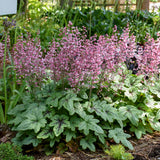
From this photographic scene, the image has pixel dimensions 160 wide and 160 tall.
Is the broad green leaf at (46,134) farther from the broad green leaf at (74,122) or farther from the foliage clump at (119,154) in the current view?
the foliage clump at (119,154)

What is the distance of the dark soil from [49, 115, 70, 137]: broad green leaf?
29 cm

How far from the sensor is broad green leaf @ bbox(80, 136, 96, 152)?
2.36m

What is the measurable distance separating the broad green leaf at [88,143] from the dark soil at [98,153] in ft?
0.29

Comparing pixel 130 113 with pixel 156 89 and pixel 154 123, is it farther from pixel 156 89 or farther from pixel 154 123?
pixel 156 89

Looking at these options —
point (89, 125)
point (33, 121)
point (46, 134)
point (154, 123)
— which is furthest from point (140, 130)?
point (33, 121)

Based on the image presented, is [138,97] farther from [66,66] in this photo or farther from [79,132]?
[66,66]

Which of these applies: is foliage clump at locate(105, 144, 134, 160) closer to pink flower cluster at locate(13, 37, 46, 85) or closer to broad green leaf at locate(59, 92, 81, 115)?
broad green leaf at locate(59, 92, 81, 115)

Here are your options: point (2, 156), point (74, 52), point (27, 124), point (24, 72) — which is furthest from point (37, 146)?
point (74, 52)

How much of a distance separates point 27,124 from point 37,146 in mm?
359

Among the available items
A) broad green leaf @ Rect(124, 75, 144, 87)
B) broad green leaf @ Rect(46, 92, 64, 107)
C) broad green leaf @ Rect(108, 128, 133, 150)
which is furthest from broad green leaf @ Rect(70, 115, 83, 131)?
broad green leaf @ Rect(124, 75, 144, 87)

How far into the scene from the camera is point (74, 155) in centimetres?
238

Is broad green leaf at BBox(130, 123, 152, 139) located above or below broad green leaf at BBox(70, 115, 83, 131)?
below

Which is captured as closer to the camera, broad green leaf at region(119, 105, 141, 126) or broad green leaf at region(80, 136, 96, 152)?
broad green leaf at region(80, 136, 96, 152)

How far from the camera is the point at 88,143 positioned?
95.3 inches
